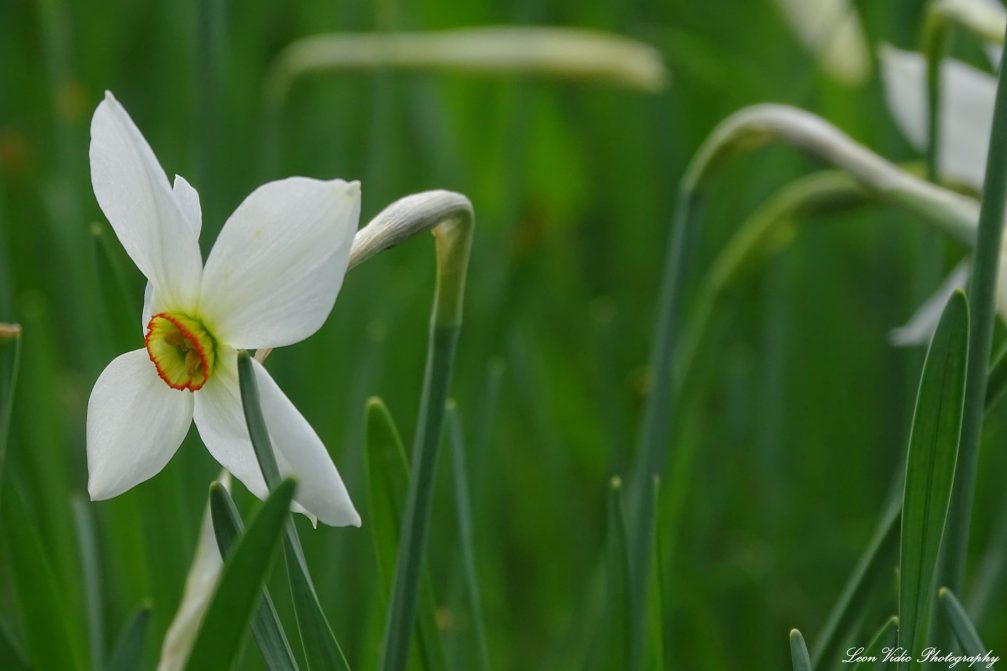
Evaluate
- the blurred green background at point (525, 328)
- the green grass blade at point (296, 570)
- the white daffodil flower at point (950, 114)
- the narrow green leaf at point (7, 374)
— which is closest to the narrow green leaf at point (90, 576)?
the blurred green background at point (525, 328)

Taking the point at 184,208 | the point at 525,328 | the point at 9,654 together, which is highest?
the point at 184,208

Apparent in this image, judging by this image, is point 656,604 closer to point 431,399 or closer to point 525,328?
point 431,399

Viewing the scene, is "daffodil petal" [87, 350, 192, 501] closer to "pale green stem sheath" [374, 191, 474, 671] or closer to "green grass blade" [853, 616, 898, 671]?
"pale green stem sheath" [374, 191, 474, 671]

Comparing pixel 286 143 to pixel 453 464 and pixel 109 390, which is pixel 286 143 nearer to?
pixel 453 464

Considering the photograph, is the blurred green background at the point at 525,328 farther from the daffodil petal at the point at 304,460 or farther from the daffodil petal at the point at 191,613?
the daffodil petal at the point at 304,460

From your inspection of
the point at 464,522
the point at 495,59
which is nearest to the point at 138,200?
the point at 464,522

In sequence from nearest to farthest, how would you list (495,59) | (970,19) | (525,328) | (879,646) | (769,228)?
(879,646)
(970,19)
(769,228)
(495,59)
(525,328)

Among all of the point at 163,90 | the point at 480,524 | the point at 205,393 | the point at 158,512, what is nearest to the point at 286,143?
the point at 163,90
